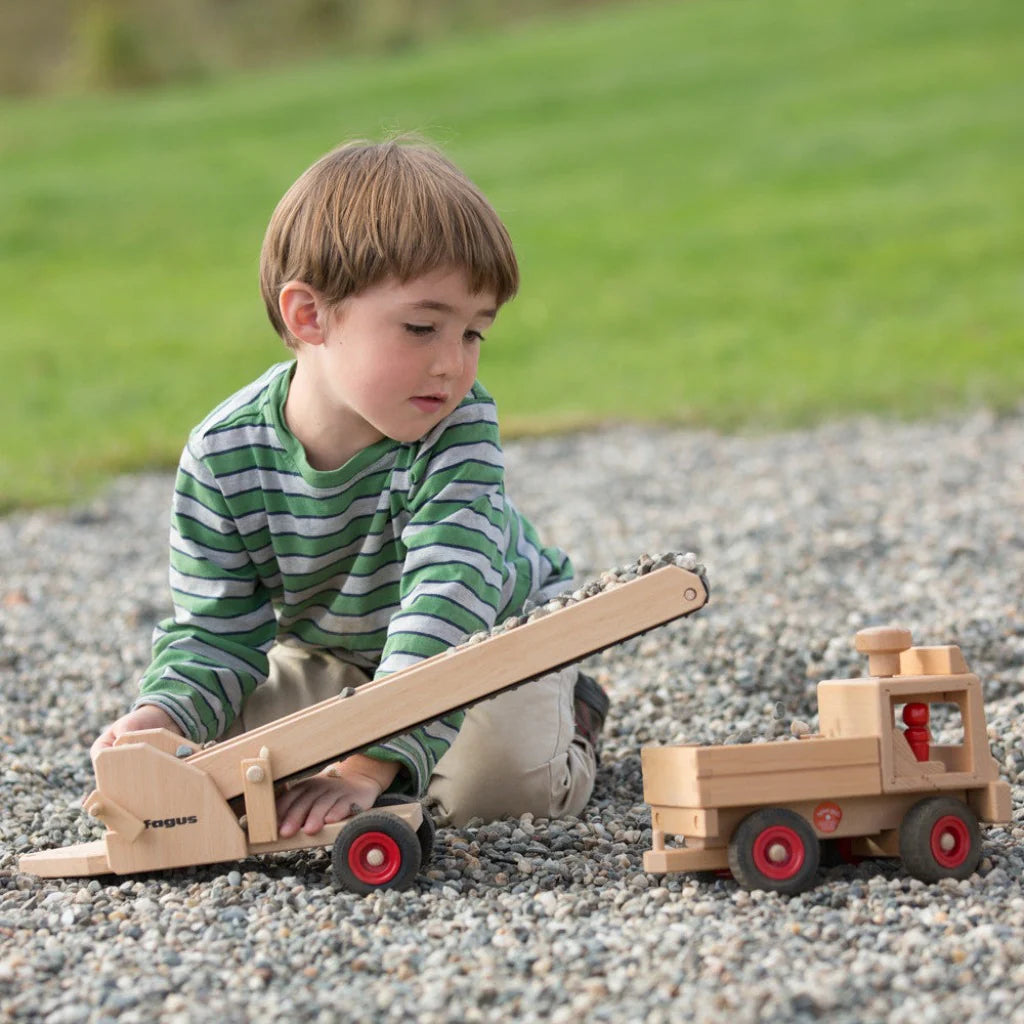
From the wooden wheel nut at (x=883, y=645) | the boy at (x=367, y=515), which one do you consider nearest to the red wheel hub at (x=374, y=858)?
the boy at (x=367, y=515)

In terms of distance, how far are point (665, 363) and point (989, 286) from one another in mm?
3460

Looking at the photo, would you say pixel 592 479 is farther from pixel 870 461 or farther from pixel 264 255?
pixel 264 255

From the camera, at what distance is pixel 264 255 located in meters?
3.56

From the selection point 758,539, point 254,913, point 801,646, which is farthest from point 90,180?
point 254,913

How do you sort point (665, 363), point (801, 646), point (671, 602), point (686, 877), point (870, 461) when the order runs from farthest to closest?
point (665, 363) → point (870, 461) → point (801, 646) → point (686, 877) → point (671, 602)

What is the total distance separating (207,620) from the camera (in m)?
3.74

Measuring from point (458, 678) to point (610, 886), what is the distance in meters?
0.52

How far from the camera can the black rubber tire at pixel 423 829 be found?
3.19 metres

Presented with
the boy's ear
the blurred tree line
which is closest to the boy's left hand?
the boy's ear

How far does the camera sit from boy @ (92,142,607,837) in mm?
3275

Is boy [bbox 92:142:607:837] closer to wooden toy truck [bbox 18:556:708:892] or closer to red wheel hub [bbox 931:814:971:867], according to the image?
wooden toy truck [bbox 18:556:708:892]

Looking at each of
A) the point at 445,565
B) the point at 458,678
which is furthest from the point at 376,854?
the point at 445,565

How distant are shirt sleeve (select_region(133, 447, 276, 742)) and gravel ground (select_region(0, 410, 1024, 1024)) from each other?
0.42 m

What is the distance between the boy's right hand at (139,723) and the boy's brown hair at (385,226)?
968 millimetres
